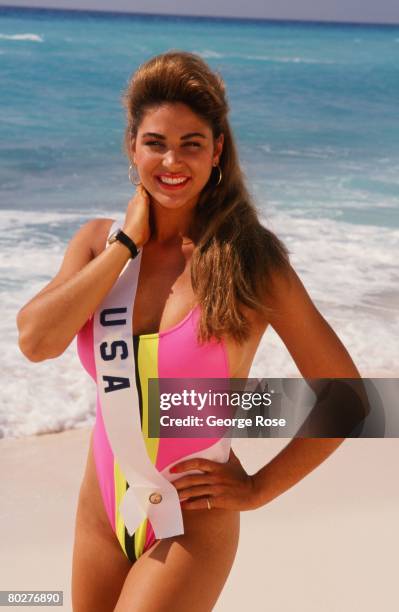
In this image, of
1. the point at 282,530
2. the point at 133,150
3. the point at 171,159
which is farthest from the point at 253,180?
the point at 171,159

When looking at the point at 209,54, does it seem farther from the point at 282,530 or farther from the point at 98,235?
the point at 98,235

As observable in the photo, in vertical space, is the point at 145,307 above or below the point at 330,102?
below

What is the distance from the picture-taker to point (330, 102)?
2761 centimetres

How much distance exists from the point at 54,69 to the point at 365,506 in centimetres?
2568

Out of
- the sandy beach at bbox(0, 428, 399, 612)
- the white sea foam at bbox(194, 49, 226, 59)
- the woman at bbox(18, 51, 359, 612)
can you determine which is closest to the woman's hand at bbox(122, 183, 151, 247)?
the woman at bbox(18, 51, 359, 612)

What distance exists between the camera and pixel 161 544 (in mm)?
2621

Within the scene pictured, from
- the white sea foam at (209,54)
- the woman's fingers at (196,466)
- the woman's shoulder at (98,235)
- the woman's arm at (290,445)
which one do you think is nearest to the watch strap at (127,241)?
the woman's shoulder at (98,235)

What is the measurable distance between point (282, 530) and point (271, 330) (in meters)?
2.88

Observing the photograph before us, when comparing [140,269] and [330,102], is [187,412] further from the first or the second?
[330,102]

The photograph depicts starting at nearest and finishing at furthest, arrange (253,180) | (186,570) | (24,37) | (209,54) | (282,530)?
(186,570), (282,530), (253,180), (24,37), (209,54)

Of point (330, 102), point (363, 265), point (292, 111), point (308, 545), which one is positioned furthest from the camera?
point (330, 102)

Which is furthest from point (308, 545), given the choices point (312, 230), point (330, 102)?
point (330, 102)

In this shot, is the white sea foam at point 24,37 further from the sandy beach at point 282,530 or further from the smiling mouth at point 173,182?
the smiling mouth at point 173,182

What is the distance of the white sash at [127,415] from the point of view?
8.43 ft
